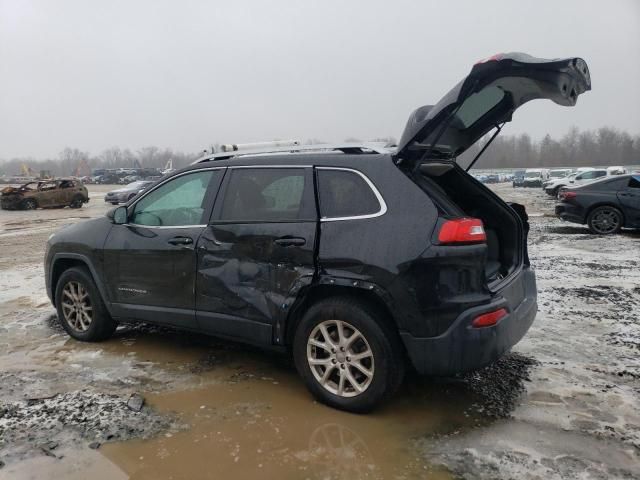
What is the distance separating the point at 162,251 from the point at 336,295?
164 cm

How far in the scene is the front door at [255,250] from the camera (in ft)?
11.6

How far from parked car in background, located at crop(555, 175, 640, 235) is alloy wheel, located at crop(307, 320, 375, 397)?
35.6 feet

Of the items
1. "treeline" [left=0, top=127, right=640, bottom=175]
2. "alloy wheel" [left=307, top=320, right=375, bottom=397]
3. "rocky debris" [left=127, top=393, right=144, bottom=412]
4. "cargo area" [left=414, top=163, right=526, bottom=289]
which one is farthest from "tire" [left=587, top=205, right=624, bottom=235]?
"treeline" [left=0, top=127, right=640, bottom=175]

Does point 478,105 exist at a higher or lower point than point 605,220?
higher

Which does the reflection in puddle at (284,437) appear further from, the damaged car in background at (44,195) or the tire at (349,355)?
the damaged car in background at (44,195)

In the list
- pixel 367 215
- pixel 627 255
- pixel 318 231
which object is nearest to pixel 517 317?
pixel 367 215

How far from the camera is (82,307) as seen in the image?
4867 mm

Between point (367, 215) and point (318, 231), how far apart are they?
1.20 feet

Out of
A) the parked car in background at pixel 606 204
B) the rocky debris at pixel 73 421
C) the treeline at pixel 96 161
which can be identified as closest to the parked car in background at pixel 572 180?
the parked car in background at pixel 606 204

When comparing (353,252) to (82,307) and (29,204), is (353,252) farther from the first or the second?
(29,204)

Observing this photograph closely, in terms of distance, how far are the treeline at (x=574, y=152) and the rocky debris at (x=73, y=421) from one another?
101390 mm

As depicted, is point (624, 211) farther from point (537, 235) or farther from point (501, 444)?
point (501, 444)

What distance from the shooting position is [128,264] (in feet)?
14.6

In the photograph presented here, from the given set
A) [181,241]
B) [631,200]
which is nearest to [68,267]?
[181,241]
